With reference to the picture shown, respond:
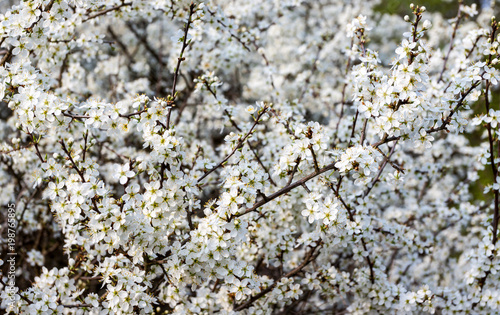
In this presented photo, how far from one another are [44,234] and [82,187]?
10.4ft

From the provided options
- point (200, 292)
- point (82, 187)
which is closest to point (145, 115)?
point (82, 187)

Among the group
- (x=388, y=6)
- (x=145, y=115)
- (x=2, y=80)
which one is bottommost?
(x=145, y=115)

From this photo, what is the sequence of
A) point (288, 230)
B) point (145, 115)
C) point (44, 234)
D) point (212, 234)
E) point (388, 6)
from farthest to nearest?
point (388, 6) → point (44, 234) → point (288, 230) → point (145, 115) → point (212, 234)

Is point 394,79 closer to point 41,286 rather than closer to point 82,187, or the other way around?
point 82,187

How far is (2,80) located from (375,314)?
143 inches

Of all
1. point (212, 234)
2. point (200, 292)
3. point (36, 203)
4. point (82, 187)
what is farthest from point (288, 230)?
point (36, 203)

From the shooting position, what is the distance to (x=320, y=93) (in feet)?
21.1

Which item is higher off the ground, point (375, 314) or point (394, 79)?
point (394, 79)

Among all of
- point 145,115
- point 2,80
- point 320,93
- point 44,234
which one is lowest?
point 145,115

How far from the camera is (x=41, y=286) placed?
11.7 ft

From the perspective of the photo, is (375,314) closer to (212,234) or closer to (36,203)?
(212,234)

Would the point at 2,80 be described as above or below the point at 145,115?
above

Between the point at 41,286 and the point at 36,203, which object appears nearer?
the point at 41,286

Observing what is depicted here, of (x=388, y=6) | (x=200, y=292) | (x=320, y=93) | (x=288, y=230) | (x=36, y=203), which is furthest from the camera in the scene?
(x=388, y=6)
